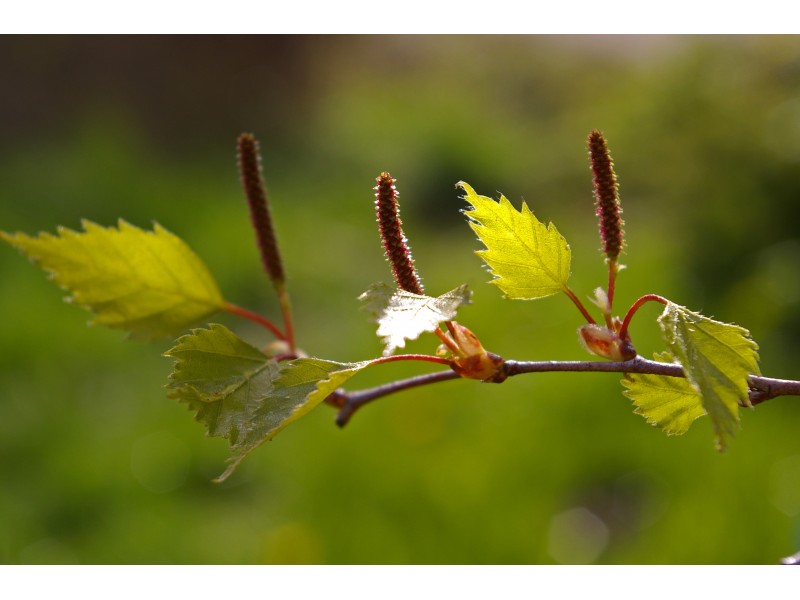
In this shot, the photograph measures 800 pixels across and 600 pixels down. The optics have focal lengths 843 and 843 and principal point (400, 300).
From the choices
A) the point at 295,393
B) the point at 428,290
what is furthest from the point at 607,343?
the point at 428,290

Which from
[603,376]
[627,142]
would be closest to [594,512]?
[603,376]

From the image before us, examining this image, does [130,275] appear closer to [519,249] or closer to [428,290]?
[519,249]

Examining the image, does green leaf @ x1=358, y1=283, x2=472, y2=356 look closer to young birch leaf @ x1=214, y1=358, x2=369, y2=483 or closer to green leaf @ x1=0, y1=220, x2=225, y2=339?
young birch leaf @ x1=214, y1=358, x2=369, y2=483

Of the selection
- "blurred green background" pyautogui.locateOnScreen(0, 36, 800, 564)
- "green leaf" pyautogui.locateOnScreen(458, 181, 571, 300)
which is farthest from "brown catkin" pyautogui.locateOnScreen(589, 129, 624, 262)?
"blurred green background" pyautogui.locateOnScreen(0, 36, 800, 564)

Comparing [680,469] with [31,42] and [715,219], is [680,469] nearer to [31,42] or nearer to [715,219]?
[715,219]

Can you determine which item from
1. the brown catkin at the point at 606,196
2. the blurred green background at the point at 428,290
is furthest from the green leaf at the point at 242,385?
the blurred green background at the point at 428,290
